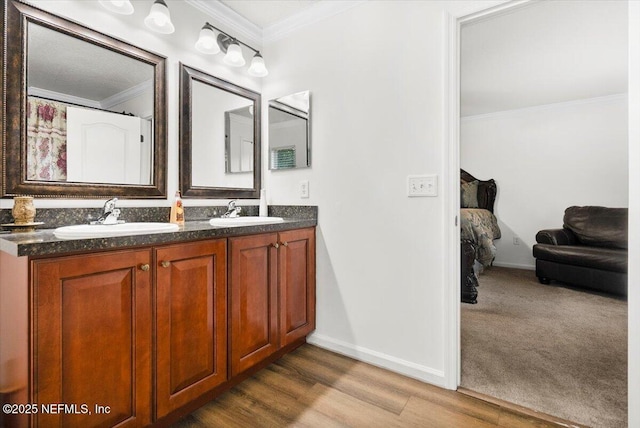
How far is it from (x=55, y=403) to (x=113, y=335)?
0.23 metres

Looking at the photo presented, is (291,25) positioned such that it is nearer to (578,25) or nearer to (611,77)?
(578,25)

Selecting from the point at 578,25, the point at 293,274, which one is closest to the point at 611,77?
the point at 578,25

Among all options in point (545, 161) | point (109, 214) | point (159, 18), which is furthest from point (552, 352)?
point (545, 161)

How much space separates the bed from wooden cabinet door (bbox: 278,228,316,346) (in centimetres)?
159

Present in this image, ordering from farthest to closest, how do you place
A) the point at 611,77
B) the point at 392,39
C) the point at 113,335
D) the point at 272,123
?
1. the point at 611,77
2. the point at 272,123
3. the point at 392,39
4. the point at 113,335

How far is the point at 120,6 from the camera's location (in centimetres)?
152

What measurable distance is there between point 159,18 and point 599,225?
4.74 metres

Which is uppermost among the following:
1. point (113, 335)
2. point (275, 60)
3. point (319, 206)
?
point (275, 60)

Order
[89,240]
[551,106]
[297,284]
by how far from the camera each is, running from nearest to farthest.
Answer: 1. [89,240]
2. [297,284]
3. [551,106]

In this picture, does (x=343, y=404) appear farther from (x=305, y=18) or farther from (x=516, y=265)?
(x=516, y=265)

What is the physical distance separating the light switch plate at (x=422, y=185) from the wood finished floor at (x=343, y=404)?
105 cm

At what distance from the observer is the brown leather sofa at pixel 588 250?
3170 mm

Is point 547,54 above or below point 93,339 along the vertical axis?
above

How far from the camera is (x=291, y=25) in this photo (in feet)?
7.32
